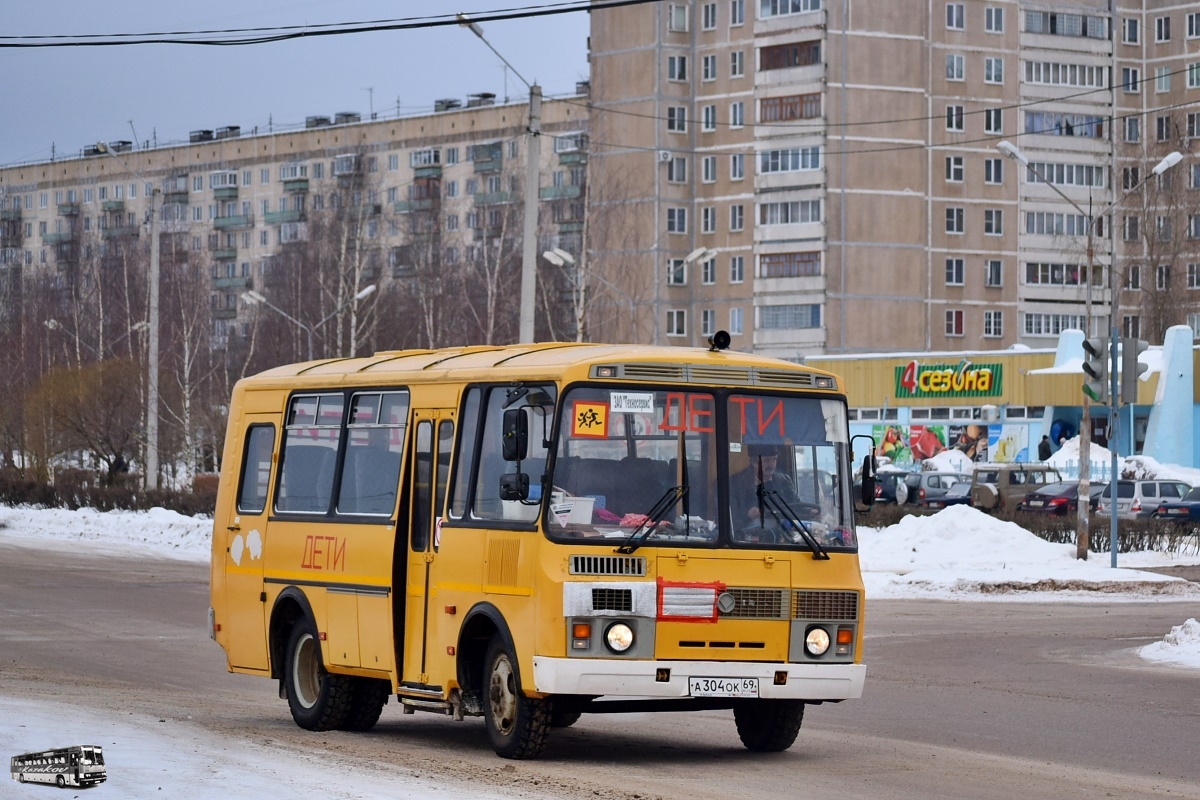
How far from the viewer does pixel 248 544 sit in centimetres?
1522

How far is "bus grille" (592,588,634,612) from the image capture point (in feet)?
36.6

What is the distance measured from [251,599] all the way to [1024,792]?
683 cm

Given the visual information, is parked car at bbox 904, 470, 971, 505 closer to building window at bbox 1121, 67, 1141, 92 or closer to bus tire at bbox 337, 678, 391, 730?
bus tire at bbox 337, 678, 391, 730

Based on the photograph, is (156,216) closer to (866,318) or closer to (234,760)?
(234,760)

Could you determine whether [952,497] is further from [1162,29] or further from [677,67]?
[1162,29]

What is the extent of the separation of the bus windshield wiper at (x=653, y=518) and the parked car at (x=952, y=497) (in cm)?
4796

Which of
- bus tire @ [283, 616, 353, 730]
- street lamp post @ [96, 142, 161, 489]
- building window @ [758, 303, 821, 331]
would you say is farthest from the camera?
building window @ [758, 303, 821, 331]

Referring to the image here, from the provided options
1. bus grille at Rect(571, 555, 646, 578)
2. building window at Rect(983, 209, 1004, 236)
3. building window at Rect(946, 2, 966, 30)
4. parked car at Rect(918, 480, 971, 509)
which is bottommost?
parked car at Rect(918, 480, 971, 509)

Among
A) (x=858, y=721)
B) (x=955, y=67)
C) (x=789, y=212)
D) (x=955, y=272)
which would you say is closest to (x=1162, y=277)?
(x=955, y=272)

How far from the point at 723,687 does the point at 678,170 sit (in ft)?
292

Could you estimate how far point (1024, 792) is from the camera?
10.4m

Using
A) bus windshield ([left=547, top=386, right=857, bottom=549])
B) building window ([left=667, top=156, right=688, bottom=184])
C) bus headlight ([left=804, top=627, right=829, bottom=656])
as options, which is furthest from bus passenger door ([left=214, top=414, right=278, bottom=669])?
building window ([left=667, top=156, right=688, bottom=184])

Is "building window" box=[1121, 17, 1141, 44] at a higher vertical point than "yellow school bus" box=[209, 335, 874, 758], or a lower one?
higher

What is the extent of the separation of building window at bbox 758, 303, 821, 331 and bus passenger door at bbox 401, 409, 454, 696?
81871mm
